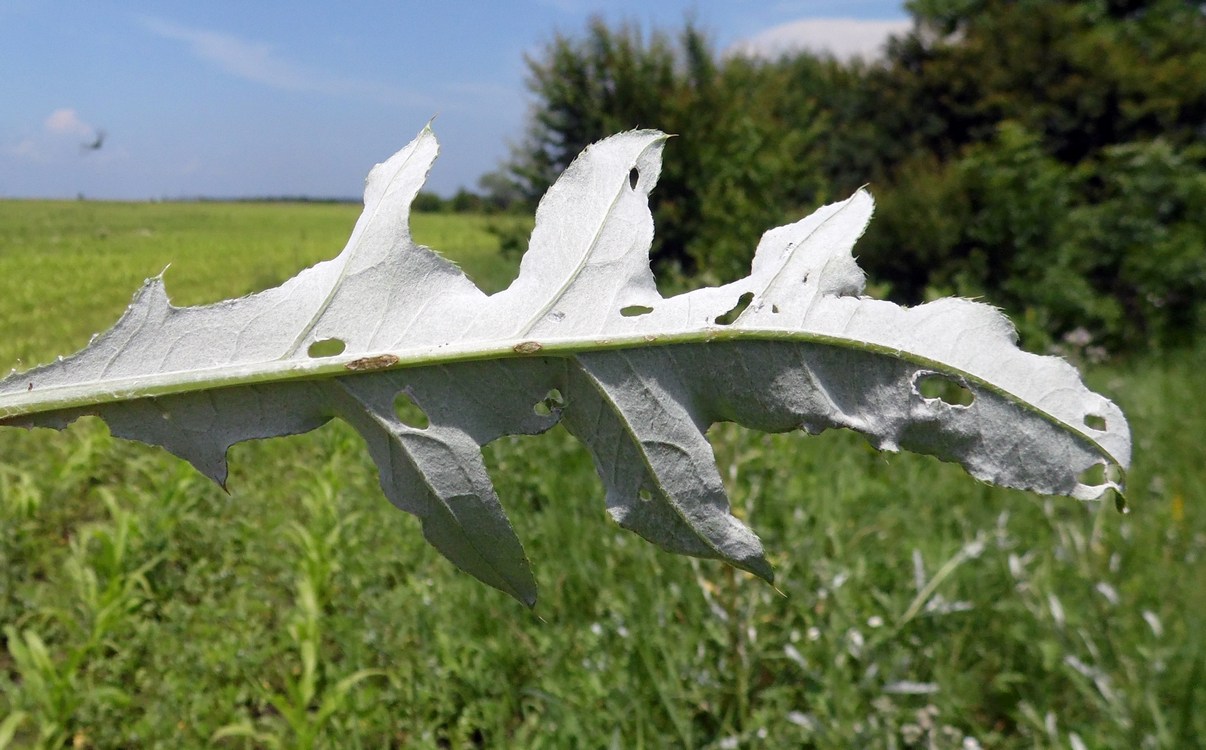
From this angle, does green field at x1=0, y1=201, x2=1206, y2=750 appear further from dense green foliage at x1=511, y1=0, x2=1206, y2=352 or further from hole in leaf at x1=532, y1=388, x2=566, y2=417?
dense green foliage at x1=511, y1=0, x2=1206, y2=352

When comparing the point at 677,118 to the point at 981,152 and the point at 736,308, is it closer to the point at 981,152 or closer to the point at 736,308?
the point at 981,152

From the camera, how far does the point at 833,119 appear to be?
33.3ft

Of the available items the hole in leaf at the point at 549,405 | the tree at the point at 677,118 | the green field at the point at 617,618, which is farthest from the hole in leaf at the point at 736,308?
the tree at the point at 677,118

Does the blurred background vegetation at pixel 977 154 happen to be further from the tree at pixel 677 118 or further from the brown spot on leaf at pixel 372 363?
the brown spot on leaf at pixel 372 363

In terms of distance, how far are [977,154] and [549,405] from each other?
7859 mm

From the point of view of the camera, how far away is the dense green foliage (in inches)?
273

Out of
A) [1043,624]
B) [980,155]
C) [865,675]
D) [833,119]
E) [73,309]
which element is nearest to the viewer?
[865,675]

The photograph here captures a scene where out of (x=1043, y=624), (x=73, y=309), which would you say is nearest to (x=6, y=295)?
(x=73, y=309)

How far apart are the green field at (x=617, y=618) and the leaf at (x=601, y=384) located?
1126mm

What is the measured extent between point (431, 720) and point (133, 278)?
4.10 meters

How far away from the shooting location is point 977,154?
735cm

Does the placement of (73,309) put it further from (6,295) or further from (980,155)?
(980,155)

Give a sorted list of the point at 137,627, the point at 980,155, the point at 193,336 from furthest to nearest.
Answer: the point at 980,155 < the point at 137,627 < the point at 193,336

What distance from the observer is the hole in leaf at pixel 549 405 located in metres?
0.57
